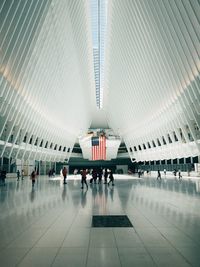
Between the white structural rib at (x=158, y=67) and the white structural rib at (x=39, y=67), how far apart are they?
5066 mm

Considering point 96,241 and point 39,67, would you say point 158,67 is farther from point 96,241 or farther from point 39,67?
point 96,241

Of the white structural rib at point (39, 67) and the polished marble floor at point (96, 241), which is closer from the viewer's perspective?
the polished marble floor at point (96, 241)

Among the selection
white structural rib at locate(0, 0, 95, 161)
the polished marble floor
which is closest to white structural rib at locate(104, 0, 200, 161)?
white structural rib at locate(0, 0, 95, 161)

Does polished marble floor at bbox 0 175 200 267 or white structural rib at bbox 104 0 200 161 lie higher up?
white structural rib at bbox 104 0 200 161

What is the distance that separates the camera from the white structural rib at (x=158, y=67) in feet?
59.4

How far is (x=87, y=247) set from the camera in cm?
416

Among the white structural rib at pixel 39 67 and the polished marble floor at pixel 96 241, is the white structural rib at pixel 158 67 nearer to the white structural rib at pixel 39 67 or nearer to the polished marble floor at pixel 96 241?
the white structural rib at pixel 39 67

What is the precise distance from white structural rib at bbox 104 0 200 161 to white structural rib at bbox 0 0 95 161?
5.07 meters

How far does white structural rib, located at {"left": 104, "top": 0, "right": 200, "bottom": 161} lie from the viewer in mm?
18109

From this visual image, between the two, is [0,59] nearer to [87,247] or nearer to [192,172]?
[87,247]

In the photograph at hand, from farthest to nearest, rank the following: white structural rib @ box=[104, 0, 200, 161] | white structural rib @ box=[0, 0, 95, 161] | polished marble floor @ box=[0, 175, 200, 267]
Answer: white structural rib @ box=[104, 0, 200, 161], white structural rib @ box=[0, 0, 95, 161], polished marble floor @ box=[0, 175, 200, 267]

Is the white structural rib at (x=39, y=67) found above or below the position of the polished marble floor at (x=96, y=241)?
above

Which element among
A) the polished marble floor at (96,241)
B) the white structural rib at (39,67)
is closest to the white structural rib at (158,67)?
the white structural rib at (39,67)

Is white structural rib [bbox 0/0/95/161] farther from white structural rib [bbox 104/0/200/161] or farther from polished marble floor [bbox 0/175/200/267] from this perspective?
polished marble floor [bbox 0/175/200/267]
